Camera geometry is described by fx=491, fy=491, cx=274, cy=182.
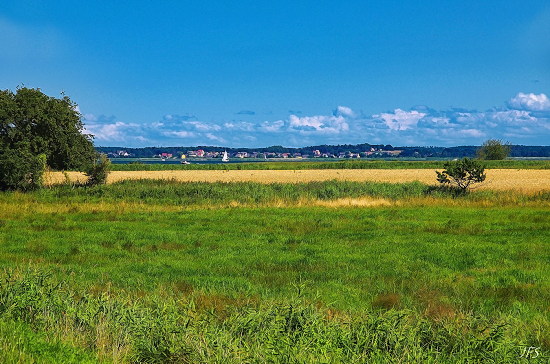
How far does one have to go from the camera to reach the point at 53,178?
54.8 meters

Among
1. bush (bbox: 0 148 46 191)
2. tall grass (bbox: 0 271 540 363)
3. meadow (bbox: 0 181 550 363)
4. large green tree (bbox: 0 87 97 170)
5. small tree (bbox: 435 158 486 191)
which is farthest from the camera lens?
large green tree (bbox: 0 87 97 170)

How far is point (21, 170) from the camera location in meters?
42.6

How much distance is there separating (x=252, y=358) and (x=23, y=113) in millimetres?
48351

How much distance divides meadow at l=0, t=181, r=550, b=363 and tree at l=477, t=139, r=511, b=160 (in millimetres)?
117528

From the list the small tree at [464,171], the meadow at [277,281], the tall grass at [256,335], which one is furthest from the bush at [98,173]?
the tall grass at [256,335]

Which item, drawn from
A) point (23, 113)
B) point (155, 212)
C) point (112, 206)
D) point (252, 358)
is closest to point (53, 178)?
point (23, 113)

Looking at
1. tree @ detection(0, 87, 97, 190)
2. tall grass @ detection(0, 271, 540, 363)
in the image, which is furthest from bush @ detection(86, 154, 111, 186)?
tall grass @ detection(0, 271, 540, 363)

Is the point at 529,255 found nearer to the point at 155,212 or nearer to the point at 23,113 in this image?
the point at 155,212

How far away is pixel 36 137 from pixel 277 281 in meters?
41.8

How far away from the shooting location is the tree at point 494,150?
142 m

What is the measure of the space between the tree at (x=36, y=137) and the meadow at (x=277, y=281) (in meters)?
11.2

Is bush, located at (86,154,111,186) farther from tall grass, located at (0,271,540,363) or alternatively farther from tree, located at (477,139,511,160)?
tree, located at (477,139,511,160)

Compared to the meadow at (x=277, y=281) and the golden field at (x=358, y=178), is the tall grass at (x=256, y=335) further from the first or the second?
the golden field at (x=358, y=178)

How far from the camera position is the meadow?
755cm
